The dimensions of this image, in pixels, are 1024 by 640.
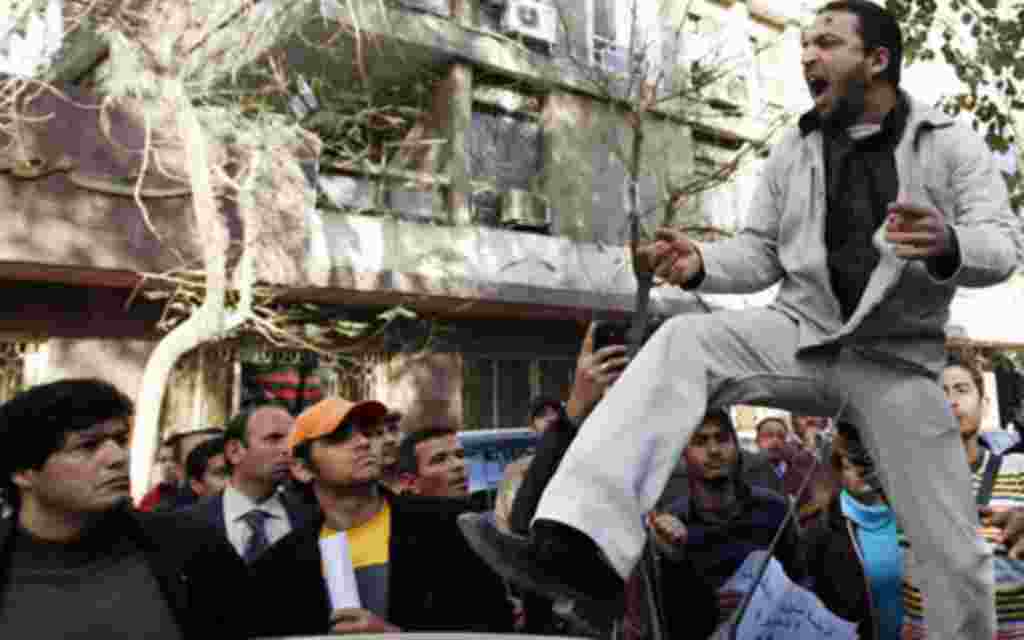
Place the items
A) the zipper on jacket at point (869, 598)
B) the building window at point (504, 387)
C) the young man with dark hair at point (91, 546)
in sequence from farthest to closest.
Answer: the building window at point (504, 387), the zipper on jacket at point (869, 598), the young man with dark hair at point (91, 546)

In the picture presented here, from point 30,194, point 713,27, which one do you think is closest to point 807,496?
point 30,194

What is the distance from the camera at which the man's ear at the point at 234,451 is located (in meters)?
4.57

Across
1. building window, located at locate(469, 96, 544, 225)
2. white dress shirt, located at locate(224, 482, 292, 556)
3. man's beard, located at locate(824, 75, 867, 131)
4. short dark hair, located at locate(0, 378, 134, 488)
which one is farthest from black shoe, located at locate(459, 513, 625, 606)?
building window, located at locate(469, 96, 544, 225)

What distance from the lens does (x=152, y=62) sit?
914 cm

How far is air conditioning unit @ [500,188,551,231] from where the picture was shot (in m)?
14.4

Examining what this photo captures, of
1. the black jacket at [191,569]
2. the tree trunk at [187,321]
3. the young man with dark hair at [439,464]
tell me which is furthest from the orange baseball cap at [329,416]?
the tree trunk at [187,321]

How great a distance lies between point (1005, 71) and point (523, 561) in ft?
22.5

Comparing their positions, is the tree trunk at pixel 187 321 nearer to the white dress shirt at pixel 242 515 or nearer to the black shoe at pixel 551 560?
the white dress shirt at pixel 242 515

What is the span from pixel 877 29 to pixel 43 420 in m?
2.63

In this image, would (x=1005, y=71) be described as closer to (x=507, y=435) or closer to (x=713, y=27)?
(x=507, y=435)

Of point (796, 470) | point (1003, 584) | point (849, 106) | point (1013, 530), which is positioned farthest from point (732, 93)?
point (1013, 530)

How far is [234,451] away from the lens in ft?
15.2

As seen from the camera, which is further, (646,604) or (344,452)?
(344,452)

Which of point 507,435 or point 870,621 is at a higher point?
point 507,435
